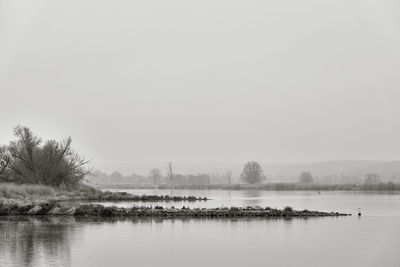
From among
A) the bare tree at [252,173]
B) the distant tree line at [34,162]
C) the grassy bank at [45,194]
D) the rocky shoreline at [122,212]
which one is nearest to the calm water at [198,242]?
the rocky shoreline at [122,212]

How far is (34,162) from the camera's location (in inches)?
2665

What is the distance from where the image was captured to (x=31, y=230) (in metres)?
31.2

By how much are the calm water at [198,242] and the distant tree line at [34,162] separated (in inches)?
1196

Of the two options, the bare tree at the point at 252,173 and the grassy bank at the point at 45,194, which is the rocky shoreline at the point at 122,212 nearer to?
the grassy bank at the point at 45,194

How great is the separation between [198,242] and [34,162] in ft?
146

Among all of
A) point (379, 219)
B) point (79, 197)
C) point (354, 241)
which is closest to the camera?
point (354, 241)

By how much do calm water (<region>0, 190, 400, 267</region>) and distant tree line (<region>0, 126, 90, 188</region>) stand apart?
3038 cm

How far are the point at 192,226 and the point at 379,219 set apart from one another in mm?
14281

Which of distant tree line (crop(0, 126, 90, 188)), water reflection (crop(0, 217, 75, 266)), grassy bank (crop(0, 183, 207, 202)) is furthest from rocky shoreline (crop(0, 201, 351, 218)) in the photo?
distant tree line (crop(0, 126, 90, 188))

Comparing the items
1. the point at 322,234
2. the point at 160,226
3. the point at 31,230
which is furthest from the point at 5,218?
the point at 322,234

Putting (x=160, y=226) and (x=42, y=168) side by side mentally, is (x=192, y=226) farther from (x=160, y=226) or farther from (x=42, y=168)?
(x=42, y=168)

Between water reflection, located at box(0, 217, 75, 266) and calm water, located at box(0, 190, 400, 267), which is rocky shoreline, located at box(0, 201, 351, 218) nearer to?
calm water, located at box(0, 190, 400, 267)

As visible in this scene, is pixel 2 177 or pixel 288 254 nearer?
pixel 288 254

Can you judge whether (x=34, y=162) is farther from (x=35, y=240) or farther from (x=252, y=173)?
(x=252, y=173)
